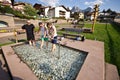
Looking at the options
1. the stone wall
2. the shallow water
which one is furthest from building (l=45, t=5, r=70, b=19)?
the shallow water

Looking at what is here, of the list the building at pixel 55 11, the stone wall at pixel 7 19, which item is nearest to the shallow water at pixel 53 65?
the stone wall at pixel 7 19

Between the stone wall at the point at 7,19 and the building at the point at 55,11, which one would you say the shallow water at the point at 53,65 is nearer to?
the stone wall at the point at 7,19

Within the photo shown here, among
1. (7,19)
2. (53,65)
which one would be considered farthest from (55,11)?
(53,65)

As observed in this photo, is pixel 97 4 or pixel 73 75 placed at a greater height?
pixel 97 4

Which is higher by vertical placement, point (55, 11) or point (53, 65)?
point (55, 11)

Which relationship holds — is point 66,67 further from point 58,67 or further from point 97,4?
point 97,4

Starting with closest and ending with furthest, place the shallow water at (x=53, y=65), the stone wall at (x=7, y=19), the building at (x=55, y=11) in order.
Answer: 1. the shallow water at (x=53, y=65)
2. the stone wall at (x=7, y=19)
3. the building at (x=55, y=11)

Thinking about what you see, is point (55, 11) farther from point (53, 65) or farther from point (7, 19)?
point (53, 65)

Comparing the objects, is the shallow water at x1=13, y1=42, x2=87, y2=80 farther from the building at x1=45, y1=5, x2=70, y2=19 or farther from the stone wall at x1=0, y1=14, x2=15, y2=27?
the building at x1=45, y1=5, x2=70, y2=19

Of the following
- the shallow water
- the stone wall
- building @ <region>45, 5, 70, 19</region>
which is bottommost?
the shallow water

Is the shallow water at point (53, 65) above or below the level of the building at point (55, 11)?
below

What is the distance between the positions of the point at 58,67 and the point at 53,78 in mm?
830

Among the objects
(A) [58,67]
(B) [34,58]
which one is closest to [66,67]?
(A) [58,67]

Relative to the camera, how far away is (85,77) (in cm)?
348
